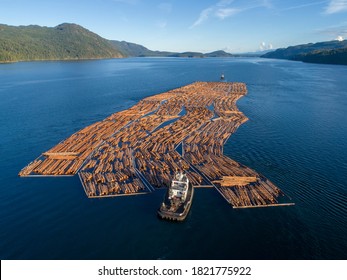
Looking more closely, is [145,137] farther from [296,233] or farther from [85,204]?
[296,233]

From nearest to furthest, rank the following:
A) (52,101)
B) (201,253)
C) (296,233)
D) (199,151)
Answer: (201,253)
(296,233)
(199,151)
(52,101)

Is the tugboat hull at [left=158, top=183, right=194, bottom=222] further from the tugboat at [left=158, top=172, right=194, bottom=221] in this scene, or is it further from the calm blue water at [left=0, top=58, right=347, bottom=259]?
the calm blue water at [left=0, top=58, right=347, bottom=259]

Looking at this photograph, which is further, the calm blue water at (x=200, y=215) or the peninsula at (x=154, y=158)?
the peninsula at (x=154, y=158)

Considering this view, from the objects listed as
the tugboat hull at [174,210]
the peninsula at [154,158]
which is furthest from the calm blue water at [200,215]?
the peninsula at [154,158]

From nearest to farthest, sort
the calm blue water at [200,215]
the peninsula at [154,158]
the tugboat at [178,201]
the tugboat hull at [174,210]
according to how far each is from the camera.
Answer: the calm blue water at [200,215]
the tugboat hull at [174,210]
the tugboat at [178,201]
the peninsula at [154,158]

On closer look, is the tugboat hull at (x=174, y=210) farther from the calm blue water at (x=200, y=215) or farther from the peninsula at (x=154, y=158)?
the peninsula at (x=154, y=158)

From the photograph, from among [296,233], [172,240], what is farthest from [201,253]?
[296,233]
